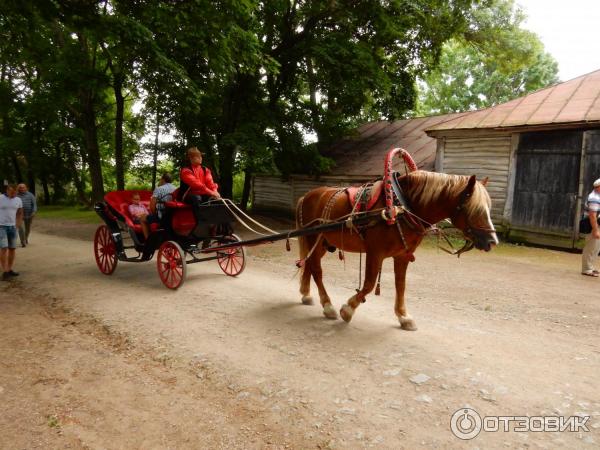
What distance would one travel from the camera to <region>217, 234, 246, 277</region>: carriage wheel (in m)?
7.08

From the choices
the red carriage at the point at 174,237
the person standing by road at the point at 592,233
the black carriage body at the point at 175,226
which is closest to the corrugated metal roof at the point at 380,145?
the person standing by road at the point at 592,233

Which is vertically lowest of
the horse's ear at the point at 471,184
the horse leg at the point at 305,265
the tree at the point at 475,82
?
the horse leg at the point at 305,265

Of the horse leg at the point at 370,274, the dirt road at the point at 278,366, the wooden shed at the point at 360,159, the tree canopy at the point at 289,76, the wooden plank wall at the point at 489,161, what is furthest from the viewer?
the wooden shed at the point at 360,159

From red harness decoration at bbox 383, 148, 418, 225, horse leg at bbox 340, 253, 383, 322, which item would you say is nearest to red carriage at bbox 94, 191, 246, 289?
horse leg at bbox 340, 253, 383, 322

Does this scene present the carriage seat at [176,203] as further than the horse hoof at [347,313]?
Yes

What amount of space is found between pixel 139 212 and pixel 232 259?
1.92 m

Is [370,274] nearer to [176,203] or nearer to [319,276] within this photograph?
[319,276]

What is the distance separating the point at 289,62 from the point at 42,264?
1118cm

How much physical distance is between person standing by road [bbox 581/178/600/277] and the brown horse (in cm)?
506

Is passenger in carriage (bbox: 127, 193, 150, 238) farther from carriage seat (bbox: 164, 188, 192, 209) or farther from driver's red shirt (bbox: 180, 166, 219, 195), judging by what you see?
driver's red shirt (bbox: 180, 166, 219, 195)

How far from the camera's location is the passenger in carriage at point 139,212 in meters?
6.89

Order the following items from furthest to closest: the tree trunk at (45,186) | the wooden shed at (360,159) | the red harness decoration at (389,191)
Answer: the tree trunk at (45,186), the wooden shed at (360,159), the red harness decoration at (389,191)

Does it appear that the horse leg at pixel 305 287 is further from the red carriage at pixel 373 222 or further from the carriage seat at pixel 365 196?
the carriage seat at pixel 365 196

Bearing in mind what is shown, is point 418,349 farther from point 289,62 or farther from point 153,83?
point 289,62
